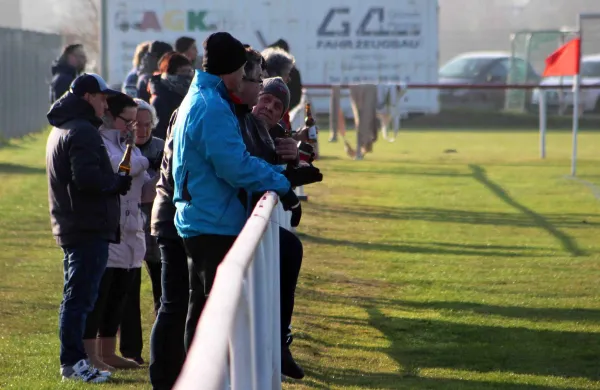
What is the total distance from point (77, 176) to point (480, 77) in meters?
39.0

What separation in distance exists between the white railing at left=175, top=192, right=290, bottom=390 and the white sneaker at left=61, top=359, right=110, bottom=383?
1442mm

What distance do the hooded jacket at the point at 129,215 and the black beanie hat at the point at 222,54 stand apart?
1548 millimetres

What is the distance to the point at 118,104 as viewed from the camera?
23.6 feet

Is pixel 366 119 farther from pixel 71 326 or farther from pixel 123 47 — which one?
pixel 71 326

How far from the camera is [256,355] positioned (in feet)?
15.4

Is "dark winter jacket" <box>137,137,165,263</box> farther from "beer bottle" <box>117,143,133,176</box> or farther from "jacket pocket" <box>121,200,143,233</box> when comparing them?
"beer bottle" <box>117,143,133,176</box>

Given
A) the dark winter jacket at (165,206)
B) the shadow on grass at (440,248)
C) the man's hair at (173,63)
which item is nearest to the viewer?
the dark winter jacket at (165,206)

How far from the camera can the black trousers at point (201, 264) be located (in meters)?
5.83

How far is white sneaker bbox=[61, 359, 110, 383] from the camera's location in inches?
271

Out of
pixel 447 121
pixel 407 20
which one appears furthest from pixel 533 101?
pixel 407 20

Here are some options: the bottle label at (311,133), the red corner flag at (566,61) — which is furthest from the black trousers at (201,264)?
the red corner flag at (566,61)

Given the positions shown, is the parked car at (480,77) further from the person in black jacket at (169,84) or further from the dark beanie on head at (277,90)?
the dark beanie on head at (277,90)

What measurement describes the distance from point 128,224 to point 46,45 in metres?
27.3

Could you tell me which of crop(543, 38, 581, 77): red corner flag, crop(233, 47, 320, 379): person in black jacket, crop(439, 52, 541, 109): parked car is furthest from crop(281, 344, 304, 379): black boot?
crop(439, 52, 541, 109): parked car
